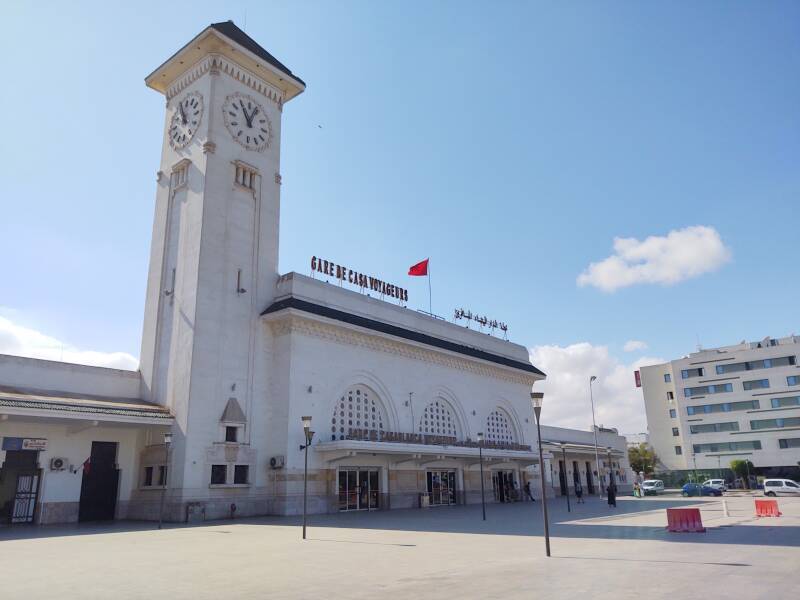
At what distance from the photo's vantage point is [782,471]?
271 ft

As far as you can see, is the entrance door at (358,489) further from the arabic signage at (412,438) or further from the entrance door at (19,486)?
the entrance door at (19,486)

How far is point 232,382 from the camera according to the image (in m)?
34.4

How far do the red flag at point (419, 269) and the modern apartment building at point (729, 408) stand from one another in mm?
64376

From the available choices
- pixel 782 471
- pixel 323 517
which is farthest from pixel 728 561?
pixel 782 471

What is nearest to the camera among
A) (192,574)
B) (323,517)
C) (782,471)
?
(192,574)

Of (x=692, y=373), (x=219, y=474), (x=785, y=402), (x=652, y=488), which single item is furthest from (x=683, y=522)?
(x=692, y=373)

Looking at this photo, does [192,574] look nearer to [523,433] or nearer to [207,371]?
[207,371]

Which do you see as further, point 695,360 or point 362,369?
point 695,360

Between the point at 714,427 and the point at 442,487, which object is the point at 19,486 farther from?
the point at 714,427

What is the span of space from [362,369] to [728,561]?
2829 cm

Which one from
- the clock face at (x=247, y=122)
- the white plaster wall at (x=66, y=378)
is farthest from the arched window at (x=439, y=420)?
the clock face at (x=247, y=122)

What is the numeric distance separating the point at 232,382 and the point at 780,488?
165ft

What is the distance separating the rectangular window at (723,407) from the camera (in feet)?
282

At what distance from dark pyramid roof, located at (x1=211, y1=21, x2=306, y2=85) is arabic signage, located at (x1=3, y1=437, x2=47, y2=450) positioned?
26.9 metres
